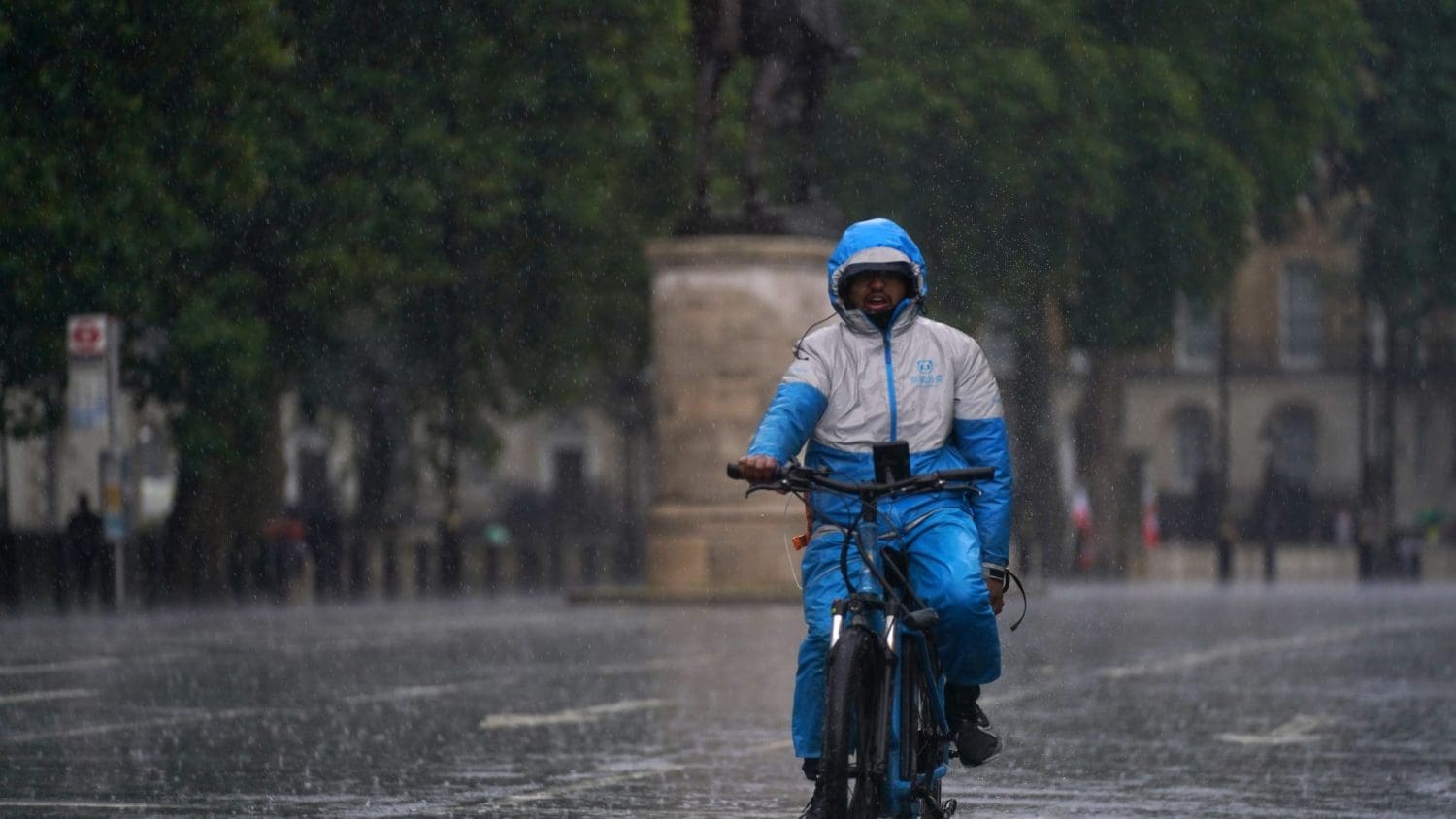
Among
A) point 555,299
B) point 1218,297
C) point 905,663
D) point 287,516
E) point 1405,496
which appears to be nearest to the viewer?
point 905,663

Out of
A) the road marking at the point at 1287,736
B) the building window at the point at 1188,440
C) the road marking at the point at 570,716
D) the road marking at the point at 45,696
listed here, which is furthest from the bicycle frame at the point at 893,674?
the building window at the point at 1188,440

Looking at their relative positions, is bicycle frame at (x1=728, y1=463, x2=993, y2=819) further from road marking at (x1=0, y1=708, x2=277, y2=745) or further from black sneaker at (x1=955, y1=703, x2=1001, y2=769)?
road marking at (x1=0, y1=708, x2=277, y2=745)

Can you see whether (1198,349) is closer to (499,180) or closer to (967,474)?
(499,180)

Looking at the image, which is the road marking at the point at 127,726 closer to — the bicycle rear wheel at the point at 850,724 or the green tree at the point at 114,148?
the bicycle rear wheel at the point at 850,724

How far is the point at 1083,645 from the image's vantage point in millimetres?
21688

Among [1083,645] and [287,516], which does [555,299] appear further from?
[1083,645]

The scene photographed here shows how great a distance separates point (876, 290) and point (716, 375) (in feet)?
75.2

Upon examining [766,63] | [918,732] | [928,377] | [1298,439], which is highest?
[766,63]

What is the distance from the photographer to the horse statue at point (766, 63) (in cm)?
2930

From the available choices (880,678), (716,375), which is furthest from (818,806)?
(716,375)

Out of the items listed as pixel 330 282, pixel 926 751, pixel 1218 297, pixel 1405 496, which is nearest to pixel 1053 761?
pixel 926 751

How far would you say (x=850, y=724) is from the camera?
23.8 feet

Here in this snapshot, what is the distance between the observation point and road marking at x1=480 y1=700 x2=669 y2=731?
13.6 m

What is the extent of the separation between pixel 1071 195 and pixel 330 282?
37.3 ft
